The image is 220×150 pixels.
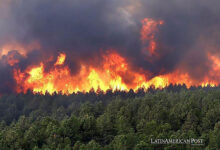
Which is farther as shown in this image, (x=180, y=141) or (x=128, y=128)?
(x=128, y=128)

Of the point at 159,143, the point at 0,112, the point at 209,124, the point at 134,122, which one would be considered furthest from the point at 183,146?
the point at 0,112

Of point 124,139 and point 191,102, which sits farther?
point 191,102

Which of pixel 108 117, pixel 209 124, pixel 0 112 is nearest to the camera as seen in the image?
pixel 209 124

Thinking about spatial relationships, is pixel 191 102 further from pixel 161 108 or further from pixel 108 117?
pixel 108 117

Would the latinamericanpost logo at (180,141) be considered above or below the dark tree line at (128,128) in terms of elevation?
below

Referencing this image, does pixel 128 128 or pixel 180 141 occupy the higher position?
pixel 128 128

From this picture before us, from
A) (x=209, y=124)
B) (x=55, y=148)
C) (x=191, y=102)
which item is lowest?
(x=55, y=148)

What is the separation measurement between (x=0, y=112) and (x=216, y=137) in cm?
15040

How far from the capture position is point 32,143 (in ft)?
292

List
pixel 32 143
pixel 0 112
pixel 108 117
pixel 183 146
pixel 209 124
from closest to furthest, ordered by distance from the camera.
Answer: pixel 183 146, pixel 32 143, pixel 209 124, pixel 108 117, pixel 0 112

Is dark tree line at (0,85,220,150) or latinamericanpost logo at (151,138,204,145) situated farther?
dark tree line at (0,85,220,150)

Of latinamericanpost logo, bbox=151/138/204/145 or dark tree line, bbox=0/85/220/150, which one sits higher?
dark tree line, bbox=0/85/220/150

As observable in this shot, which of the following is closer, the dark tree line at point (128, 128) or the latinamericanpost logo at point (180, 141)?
the latinamericanpost logo at point (180, 141)

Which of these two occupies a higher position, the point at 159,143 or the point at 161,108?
the point at 161,108
